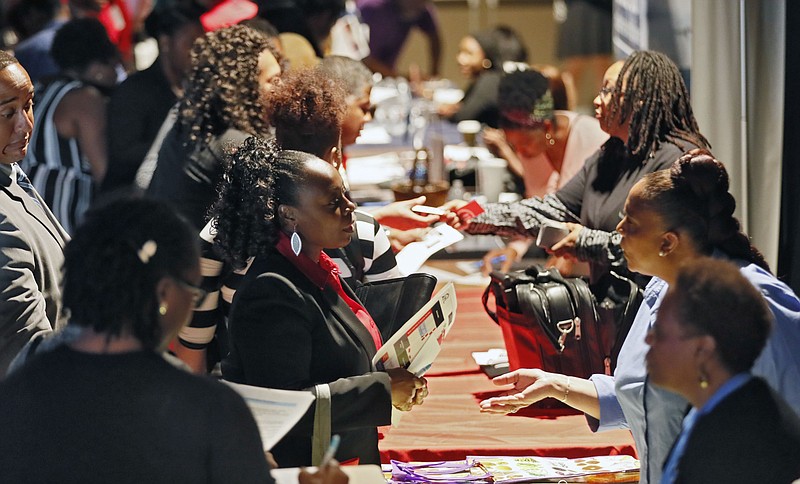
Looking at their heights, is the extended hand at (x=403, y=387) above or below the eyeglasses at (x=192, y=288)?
below

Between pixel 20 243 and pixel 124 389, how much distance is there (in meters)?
0.88

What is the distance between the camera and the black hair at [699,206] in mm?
2199

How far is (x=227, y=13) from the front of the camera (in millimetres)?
4695

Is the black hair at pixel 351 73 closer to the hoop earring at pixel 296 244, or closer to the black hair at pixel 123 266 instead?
the hoop earring at pixel 296 244

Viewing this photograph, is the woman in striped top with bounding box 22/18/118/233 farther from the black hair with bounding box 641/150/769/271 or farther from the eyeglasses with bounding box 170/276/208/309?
the eyeglasses with bounding box 170/276/208/309

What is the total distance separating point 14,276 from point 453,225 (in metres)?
1.60

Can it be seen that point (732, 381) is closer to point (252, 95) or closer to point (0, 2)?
point (252, 95)

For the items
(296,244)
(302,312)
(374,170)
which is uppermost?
(296,244)

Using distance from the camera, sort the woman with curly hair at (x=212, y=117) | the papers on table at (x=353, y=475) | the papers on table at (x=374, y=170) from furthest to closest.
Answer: the papers on table at (x=374, y=170) < the woman with curly hair at (x=212, y=117) < the papers on table at (x=353, y=475)

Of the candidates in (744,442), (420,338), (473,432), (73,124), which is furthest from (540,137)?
(744,442)

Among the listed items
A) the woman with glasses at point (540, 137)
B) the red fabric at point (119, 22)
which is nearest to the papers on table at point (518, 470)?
the woman with glasses at point (540, 137)

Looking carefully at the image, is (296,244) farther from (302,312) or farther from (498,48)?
(498,48)

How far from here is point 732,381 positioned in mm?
1607

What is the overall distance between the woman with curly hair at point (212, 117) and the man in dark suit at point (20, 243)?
702 mm
